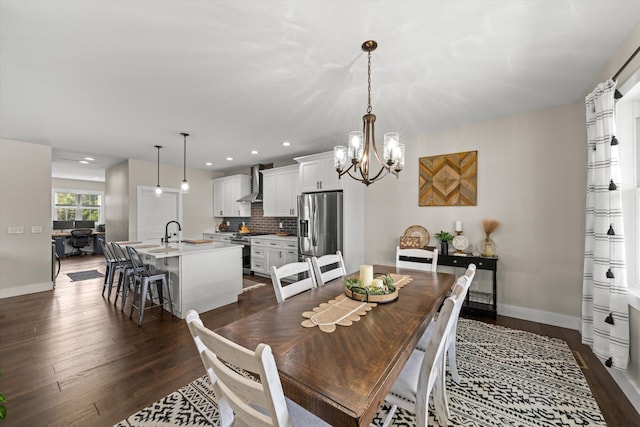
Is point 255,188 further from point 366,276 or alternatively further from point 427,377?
point 427,377

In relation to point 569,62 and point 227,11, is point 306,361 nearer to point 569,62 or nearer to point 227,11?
point 227,11

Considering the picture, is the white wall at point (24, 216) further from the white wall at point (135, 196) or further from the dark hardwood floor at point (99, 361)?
the white wall at point (135, 196)

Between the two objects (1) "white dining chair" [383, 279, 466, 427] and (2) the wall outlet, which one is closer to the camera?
(1) "white dining chair" [383, 279, 466, 427]

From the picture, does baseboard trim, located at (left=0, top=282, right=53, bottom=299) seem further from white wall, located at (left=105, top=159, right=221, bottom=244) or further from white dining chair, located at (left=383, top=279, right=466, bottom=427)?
white dining chair, located at (left=383, top=279, right=466, bottom=427)

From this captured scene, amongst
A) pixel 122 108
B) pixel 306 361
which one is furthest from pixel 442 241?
pixel 122 108

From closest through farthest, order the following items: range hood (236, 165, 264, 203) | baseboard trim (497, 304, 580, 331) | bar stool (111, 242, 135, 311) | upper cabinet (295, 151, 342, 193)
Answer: baseboard trim (497, 304, 580, 331)
bar stool (111, 242, 135, 311)
upper cabinet (295, 151, 342, 193)
range hood (236, 165, 264, 203)

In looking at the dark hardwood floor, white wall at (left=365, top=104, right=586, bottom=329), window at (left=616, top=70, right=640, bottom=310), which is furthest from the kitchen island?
window at (left=616, top=70, right=640, bottom=310)

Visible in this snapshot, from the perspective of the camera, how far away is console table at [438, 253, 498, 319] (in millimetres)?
3168

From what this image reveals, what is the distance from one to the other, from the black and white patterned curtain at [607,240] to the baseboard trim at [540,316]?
902mm

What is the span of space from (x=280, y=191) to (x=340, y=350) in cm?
469

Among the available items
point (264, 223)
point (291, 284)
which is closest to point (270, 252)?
point (264, 223)

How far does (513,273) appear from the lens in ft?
10.8

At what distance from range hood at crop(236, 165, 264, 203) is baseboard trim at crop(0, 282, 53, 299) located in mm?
3746

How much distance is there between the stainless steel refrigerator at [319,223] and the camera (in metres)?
4.27
